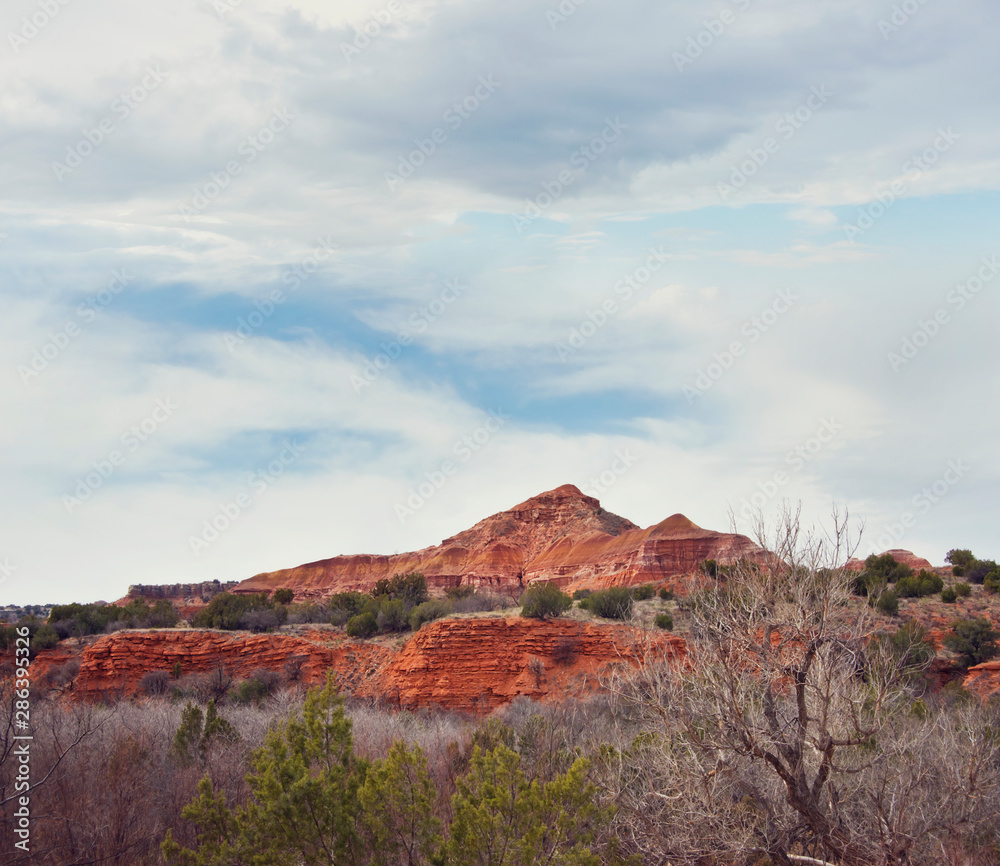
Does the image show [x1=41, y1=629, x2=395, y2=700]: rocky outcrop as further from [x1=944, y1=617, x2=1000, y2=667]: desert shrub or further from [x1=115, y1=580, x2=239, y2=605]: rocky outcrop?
[x1=115, y1=580, x2=239, y2=605]: rocky outcrop

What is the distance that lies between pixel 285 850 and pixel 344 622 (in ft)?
125

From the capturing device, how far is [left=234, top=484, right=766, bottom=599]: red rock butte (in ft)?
199

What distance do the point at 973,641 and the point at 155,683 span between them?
Answer: 3341cm

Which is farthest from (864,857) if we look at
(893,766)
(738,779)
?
(893,766)

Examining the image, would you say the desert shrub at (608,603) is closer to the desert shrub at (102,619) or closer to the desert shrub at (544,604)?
the desert shrub at (544,604)

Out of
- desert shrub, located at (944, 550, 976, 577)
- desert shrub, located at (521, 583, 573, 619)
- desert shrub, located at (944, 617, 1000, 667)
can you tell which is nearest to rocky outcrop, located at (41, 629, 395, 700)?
desert shrub, located at (521, 583, 573, 619)

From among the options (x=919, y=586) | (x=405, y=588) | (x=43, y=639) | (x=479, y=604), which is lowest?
(x=43, y=639)

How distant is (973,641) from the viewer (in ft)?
92.2

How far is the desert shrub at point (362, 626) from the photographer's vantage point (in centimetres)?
4075

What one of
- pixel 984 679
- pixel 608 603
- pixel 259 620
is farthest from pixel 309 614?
pixel 984 679

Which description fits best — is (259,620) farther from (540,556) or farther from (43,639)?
(540,556)

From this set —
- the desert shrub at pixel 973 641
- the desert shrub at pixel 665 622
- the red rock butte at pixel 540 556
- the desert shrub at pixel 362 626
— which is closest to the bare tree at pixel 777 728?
the desert shrub at pixel 973 641

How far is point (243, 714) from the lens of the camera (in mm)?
21250

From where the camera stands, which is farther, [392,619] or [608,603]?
[392,619]
